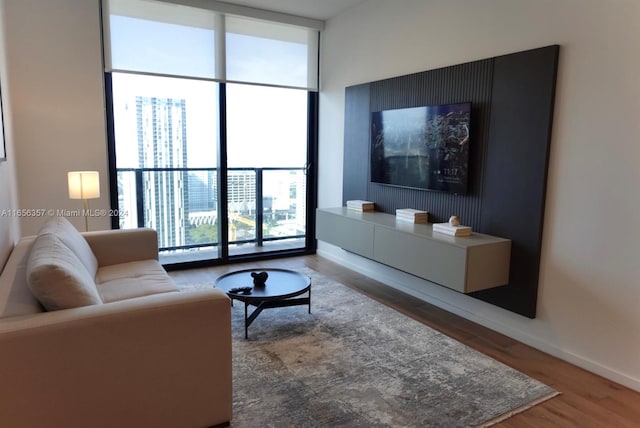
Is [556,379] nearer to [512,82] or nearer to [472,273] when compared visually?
[472,273]

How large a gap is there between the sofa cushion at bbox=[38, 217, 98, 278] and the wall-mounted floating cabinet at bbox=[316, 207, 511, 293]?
2.18 m

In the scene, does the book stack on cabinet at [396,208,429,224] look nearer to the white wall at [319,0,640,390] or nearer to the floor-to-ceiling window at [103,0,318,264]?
the white wall at [319,0,640,390]

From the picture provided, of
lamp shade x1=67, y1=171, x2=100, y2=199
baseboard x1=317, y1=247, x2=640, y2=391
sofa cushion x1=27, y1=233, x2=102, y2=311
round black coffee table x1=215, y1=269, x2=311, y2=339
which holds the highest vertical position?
lamp shade x1=67, y1=171, x2=100, y2=199

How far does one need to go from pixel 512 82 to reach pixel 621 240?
48.4 inches

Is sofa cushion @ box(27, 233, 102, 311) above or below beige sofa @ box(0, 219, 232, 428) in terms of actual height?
above

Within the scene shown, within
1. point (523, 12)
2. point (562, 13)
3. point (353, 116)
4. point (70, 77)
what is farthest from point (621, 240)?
point (70, 77)

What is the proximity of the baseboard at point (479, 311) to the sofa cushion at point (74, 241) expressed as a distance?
2.60m

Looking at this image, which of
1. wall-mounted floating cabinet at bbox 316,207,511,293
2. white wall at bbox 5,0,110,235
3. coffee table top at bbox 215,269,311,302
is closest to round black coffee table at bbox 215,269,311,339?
coffee table top at bbox 215,269,311,302

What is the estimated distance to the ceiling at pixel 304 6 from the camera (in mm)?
4457

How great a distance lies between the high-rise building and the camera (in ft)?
14.9

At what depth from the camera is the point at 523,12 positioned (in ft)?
9.58

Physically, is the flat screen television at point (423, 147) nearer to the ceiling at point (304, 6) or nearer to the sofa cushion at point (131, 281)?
the ceiling at point (304, 6)

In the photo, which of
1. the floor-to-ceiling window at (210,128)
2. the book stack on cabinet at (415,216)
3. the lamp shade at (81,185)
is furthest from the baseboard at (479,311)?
the lamp shade at (81,185)

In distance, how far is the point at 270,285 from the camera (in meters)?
3.25
